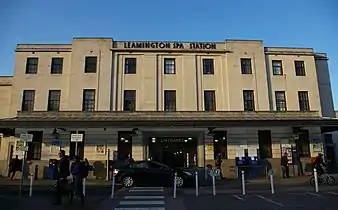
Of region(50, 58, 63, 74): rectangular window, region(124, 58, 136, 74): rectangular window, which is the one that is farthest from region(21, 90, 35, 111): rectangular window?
region(124, 58, 136, 74): rectangular window

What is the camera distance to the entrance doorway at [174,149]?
84.9 feet

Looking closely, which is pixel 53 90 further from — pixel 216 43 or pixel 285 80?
pixel 285 80

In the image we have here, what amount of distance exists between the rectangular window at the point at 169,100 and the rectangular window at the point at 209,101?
9.12 ft

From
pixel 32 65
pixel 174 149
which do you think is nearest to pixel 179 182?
pixel 174 149

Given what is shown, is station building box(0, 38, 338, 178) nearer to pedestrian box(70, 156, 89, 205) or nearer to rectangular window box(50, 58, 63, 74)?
rectangular window box(50, 58, 63, 74)

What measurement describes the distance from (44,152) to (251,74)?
1861 centimetres

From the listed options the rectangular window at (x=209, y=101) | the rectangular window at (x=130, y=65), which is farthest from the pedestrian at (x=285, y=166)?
the rectangular window at (x=130, y=65)

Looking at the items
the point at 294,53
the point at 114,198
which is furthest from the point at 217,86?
the point at 114,198

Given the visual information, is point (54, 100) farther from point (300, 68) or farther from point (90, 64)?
point (300, 68)

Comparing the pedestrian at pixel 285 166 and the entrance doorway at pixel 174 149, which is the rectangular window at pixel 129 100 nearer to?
the entrance doorway at pixel 174 149

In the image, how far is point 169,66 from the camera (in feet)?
89.7

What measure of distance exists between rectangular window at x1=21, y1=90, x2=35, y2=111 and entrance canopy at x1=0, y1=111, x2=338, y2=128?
154 cm

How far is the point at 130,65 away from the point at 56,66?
6.58 m

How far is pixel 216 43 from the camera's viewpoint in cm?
2789
